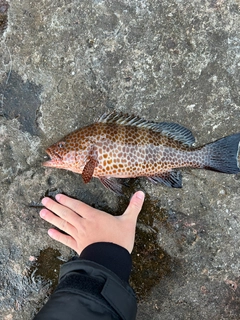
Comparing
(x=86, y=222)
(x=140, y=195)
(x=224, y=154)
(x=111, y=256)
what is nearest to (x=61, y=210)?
(x=86, y=222)

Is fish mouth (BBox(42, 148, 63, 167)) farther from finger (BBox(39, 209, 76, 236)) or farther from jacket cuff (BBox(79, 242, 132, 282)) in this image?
jacket cuff (BBox(79, 242, 132, 282))

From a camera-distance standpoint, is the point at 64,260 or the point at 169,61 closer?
the point at 169,61

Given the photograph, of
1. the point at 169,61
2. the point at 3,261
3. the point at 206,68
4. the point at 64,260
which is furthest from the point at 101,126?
the point at 3,261

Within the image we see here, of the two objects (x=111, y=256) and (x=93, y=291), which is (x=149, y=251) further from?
(x=93, y=291)

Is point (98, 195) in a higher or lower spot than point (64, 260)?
higher

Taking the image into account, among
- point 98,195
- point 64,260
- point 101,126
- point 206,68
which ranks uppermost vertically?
point 206,68

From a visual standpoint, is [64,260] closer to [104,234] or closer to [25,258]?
[25,258]
